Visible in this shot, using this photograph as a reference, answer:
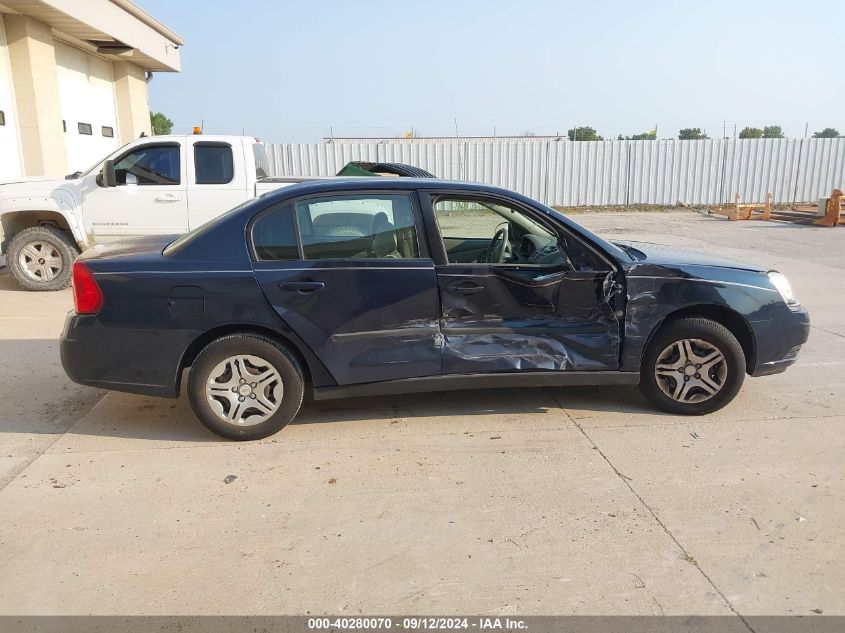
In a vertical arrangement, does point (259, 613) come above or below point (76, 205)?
below

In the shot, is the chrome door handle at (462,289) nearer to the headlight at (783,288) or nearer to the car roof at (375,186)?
the car roof at (375,186)

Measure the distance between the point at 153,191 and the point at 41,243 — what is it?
178 cm

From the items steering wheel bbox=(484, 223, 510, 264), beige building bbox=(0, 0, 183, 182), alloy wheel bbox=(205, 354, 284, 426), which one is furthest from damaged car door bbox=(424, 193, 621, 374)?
beige building bbox=(0, 0, 183, 182)

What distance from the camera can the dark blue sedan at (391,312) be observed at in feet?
14.1

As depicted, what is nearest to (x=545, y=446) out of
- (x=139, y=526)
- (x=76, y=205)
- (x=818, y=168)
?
(x=139, y=526)

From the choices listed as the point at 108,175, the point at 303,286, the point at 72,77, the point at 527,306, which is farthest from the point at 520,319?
the point at 72,77

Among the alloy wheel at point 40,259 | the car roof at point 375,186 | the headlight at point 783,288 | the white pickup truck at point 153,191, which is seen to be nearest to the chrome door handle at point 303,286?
the car roof at point 375,186

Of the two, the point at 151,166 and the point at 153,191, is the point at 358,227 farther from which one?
the point at 151,166

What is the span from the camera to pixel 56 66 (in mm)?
13555

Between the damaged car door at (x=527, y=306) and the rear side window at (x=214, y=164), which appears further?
the rear side window at (x=214, y=164)

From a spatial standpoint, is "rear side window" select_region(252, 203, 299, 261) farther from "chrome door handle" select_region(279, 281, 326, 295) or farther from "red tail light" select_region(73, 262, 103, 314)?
"red tail light" select_region(73, 262, 103, 314)

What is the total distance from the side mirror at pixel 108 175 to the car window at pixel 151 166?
0.17 m
